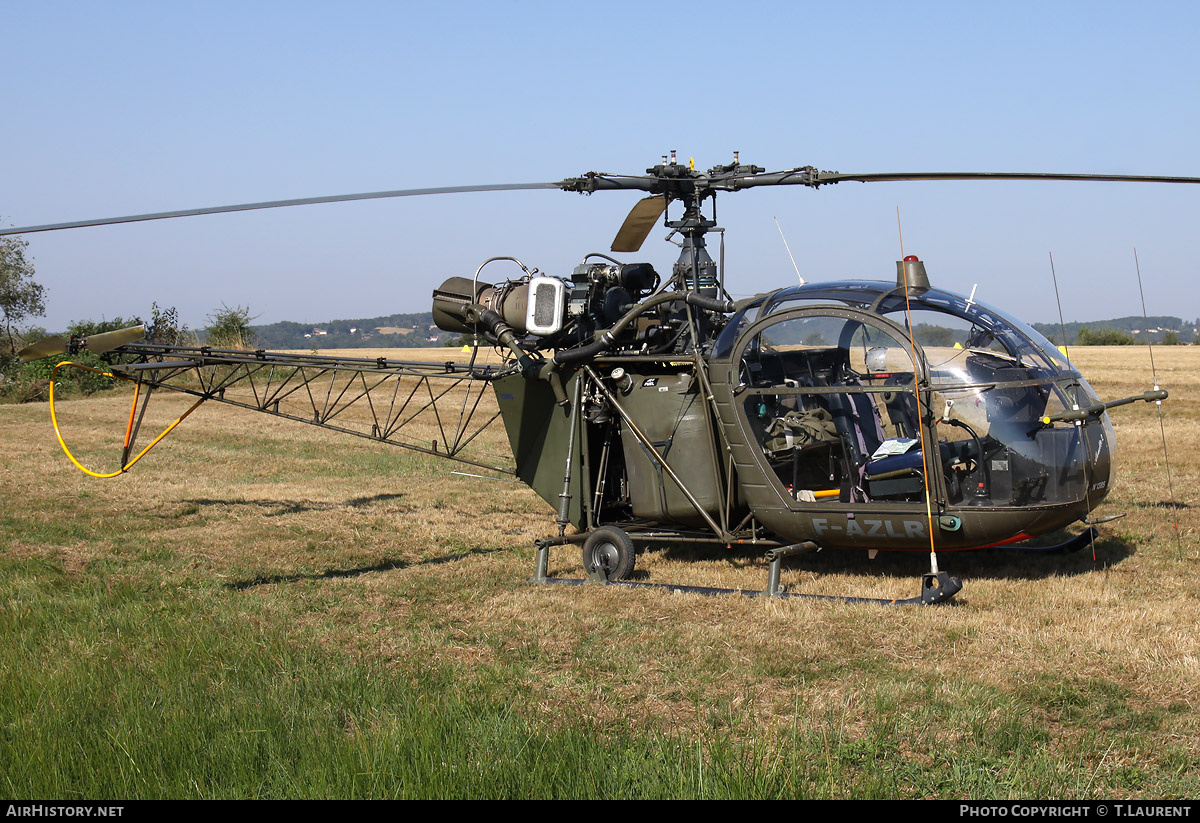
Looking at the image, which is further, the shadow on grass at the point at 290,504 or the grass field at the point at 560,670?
the shadow on grass at the point at 290,504

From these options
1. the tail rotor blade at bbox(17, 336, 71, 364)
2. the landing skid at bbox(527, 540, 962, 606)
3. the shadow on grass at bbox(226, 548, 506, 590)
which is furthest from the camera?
the tail rotor blade at bbox(17, 336, 71, 364)

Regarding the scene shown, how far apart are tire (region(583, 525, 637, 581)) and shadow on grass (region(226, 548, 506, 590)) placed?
5.06 ft

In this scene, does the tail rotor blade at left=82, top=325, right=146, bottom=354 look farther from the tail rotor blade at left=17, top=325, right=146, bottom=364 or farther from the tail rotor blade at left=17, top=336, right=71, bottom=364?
the tail rotor blade at left=17, top=336, right=71, bottom=364

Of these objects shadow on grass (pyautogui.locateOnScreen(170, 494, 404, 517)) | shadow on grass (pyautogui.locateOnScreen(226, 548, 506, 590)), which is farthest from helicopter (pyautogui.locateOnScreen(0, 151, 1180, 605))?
shadow on grass (pyautogui.locateOnScreen(170, 494, 404, 517))

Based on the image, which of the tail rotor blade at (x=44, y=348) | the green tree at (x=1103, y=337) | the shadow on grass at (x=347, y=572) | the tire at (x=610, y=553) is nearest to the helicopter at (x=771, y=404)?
the tire at (x=610, y=553)

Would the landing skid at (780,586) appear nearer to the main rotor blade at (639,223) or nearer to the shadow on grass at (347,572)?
the shadow on grass at (347,572)

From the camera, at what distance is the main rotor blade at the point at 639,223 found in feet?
28.5

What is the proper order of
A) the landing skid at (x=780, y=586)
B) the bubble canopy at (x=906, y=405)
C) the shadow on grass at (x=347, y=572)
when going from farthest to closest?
the shadow on grass at (x=347, y=572) < the bubble canopy at (x=906, y=405) < the landing skid at (x=780, y=586)

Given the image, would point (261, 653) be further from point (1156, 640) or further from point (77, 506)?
point (77, 506)

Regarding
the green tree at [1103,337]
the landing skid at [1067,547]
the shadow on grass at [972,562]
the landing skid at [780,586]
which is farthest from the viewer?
the green tree at [1103,337]

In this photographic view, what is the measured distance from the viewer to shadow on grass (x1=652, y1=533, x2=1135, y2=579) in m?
8.15

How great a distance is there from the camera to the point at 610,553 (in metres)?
8.55

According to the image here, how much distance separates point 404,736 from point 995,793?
269cm

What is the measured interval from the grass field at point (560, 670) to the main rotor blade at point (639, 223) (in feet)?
9.77
